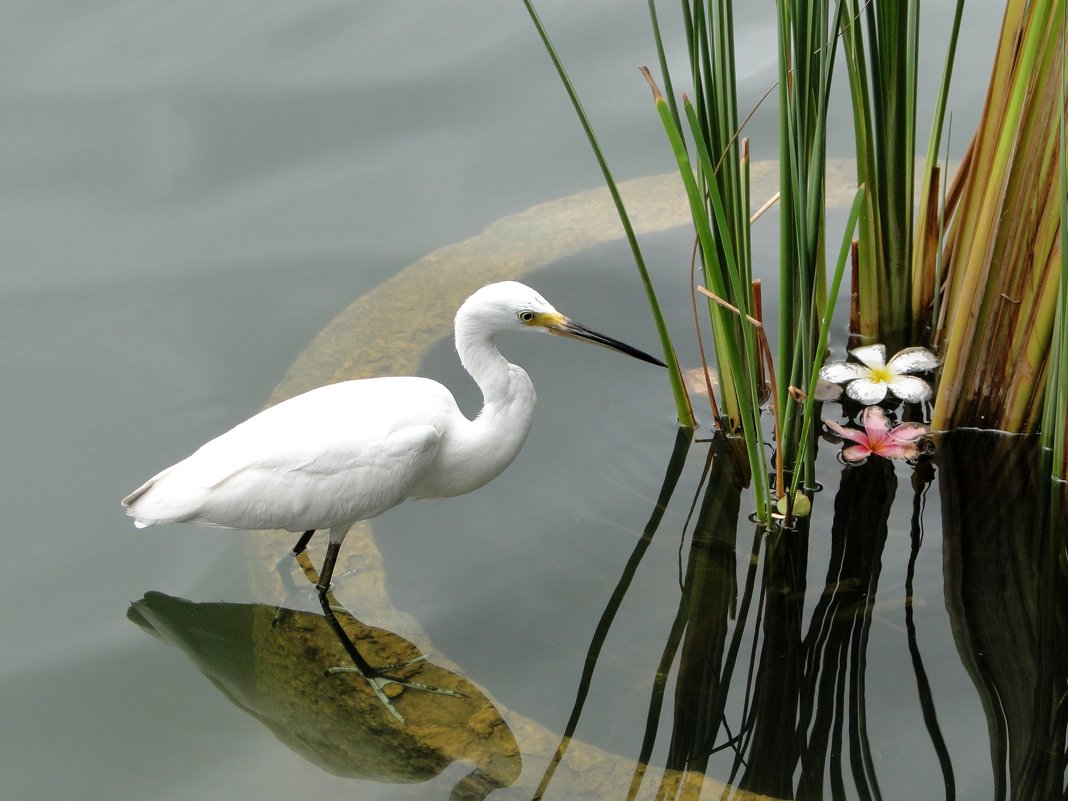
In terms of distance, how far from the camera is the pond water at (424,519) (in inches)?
67.0

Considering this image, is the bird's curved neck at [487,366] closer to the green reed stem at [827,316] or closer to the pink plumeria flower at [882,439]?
the green reed stem at [827,316]

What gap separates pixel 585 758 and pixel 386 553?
1.96 ft

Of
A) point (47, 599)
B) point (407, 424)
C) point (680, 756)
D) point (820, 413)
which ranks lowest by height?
point (680, 756)

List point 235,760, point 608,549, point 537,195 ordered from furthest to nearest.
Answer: point 537,195 < point 608,549 < point 235,760

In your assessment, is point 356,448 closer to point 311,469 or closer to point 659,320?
point 311,469

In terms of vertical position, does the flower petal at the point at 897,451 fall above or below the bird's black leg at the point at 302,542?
above

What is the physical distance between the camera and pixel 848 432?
2141mm

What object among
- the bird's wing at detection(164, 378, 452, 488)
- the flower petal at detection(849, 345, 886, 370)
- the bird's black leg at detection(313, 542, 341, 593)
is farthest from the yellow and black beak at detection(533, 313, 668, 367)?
the flower petal at detection(849, 345, 886, 370)

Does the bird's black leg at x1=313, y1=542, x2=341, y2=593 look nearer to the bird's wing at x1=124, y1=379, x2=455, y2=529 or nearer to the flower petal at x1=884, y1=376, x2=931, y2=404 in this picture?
the bird's wing at x1=124, y1=379, x2=455, y2=529

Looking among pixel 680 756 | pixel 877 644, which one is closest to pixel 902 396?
pixel 877 644

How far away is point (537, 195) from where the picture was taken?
10.2 ft

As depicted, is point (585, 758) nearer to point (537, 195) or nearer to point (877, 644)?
point (877, 644)

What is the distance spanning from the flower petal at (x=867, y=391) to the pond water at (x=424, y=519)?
0.58ft

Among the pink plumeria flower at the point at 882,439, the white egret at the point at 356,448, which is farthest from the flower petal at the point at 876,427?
the white egret at the point at 356,448
